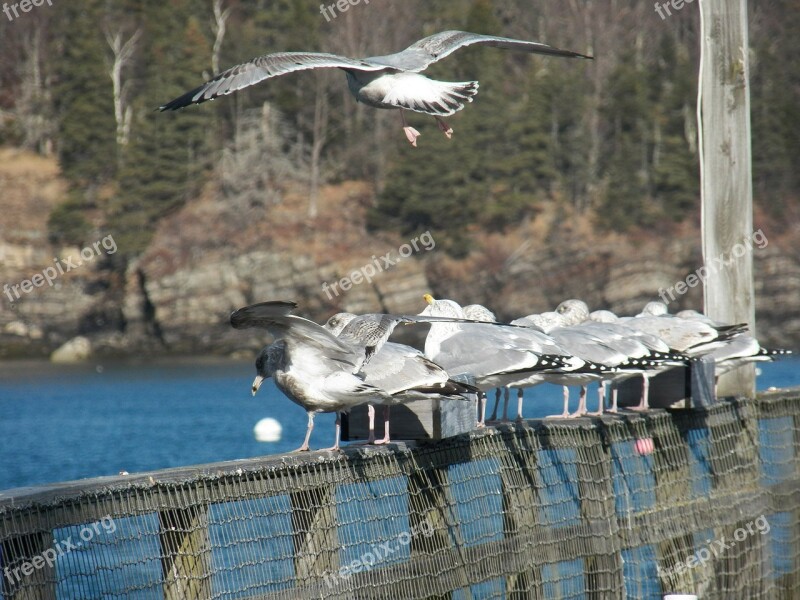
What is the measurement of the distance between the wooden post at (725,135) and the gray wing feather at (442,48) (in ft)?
3.07

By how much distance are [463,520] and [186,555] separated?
166 cm

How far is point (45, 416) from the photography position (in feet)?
130

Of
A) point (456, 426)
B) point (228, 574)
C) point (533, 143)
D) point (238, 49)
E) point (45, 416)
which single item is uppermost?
point (238, 49)

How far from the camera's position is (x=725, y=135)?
25.6 feet

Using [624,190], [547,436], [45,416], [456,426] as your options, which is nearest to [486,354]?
[547,436]

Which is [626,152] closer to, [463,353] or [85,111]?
[85,111]

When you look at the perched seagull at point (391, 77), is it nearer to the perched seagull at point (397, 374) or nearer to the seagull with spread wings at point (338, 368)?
the perched seagull at point (397, 374)

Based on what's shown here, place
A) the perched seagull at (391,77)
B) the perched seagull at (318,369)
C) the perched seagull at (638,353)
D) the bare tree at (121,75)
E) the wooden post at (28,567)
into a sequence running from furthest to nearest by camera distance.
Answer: the bare tree at (121,75) → the perched seagull at (638,353) → the perched seagull at (391,77) → the perched seagull at (318,369) → the wooden post at (28,567)

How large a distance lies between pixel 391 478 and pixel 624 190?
61.4 m

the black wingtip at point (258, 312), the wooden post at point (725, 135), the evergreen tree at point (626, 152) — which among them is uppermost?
the evergreen tree at point (626, 152)

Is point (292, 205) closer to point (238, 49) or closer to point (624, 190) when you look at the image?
point (238, 49)

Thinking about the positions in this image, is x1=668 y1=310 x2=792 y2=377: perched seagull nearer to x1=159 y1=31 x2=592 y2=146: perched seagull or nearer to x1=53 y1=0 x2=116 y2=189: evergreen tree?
x1=159 y1=31 x2=592 y2=146: perched seagull

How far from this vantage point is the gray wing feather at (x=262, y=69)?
22.9ft

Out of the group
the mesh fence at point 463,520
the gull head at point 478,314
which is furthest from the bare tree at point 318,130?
the mesh fence at point 463,520
